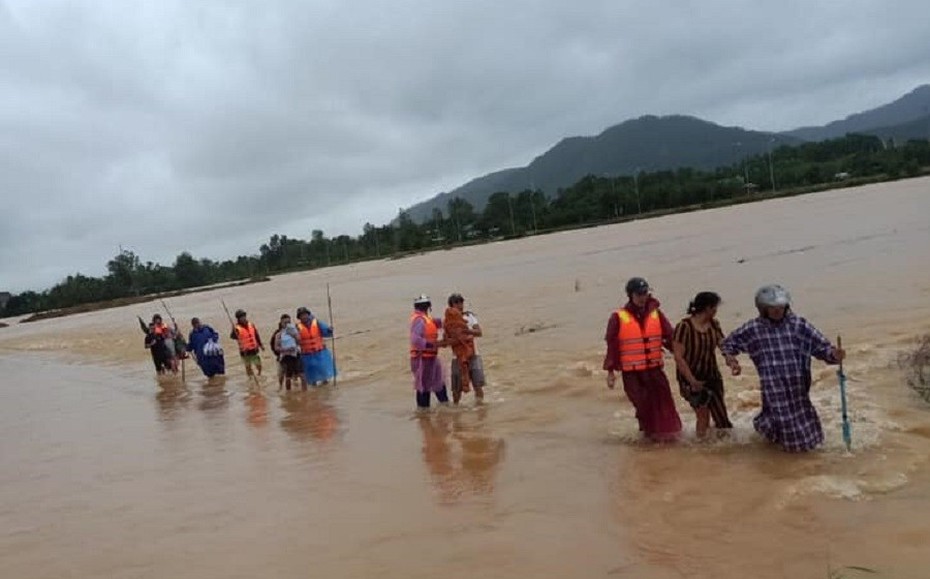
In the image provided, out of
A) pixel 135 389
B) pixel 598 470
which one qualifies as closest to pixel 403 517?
pixel 598 470

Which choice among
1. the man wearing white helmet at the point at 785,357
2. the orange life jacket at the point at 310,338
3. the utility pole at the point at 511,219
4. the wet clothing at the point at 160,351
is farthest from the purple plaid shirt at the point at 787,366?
the utility pole at the point at 511,219

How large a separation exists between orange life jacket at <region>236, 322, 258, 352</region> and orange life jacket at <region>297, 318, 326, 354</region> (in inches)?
93.7

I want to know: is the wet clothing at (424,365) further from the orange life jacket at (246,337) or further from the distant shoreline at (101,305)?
the distant shoreline at (101,305)

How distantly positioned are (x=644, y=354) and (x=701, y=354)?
55cm

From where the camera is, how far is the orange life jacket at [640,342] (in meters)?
8.11

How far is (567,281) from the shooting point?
1243 inches

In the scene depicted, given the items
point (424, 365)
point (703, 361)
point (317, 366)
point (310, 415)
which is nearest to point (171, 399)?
point (317, 366)

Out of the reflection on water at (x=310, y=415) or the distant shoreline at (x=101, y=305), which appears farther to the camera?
the distant shoreline at (x=101, y=305)

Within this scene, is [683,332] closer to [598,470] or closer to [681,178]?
[598,470]

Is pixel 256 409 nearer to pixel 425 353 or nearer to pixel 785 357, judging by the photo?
pixel 425 353

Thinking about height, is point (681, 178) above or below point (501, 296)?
above

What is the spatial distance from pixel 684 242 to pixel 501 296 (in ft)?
51.7

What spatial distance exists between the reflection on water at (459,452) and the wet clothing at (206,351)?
8707 mm

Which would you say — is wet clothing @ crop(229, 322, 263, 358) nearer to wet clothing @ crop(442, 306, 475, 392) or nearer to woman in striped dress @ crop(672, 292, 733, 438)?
wet clothing @ crop(442, 306, 475, 392)
